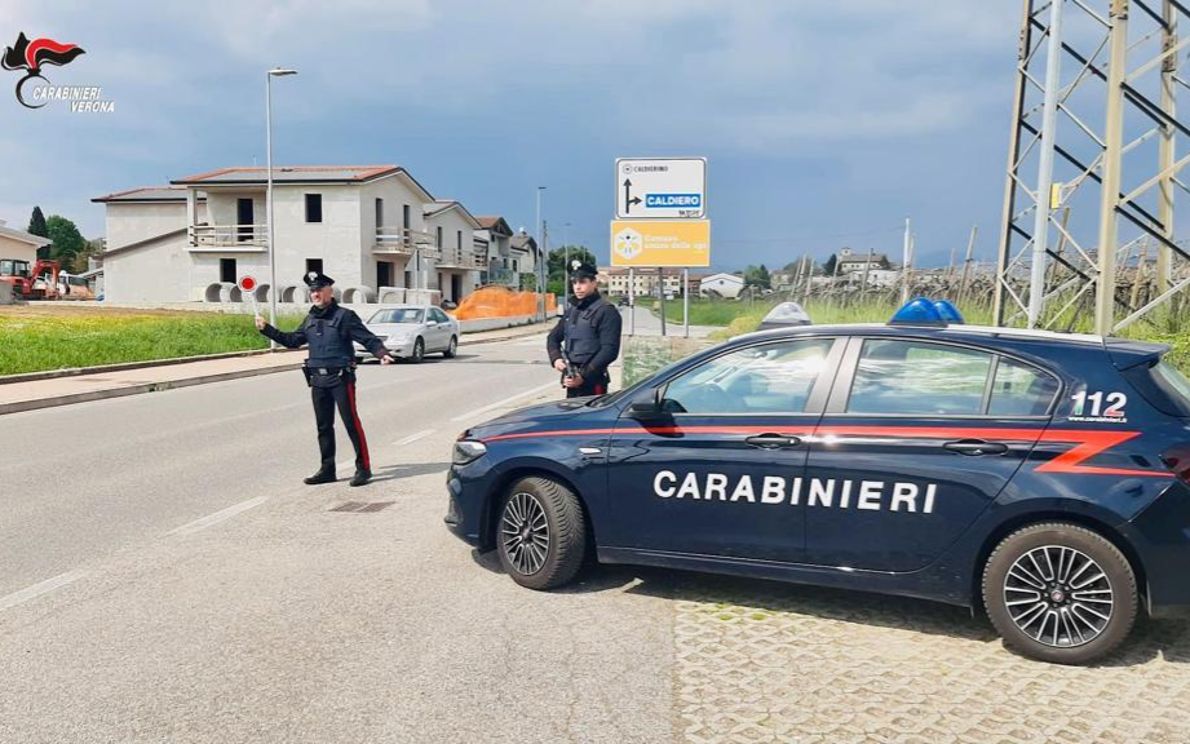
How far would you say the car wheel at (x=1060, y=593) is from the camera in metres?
3.98

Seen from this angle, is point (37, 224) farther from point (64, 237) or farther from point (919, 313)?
point (919, 313)

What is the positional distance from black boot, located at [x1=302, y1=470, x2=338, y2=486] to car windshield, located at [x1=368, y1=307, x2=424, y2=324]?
16.2 m

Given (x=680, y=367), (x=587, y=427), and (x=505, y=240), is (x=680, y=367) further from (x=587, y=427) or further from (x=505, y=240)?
(x=505, y=240)

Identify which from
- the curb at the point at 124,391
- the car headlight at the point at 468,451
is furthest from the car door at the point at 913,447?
the curb at the point at 124,391

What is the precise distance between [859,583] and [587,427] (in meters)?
1.62

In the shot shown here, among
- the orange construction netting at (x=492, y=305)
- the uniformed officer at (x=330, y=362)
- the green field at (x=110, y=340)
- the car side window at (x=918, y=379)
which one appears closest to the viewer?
the car side window at (x=918, y=379)

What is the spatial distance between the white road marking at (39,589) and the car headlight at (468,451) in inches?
91.3

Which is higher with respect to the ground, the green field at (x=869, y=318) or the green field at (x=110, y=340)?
the green field at (x=869, y=318)

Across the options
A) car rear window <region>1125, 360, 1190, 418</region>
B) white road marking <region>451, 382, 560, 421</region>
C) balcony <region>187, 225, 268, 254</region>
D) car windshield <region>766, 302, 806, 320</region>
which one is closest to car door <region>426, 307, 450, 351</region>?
white road marking <region>451, 382, 560, 421</region>

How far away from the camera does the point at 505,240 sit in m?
88.1

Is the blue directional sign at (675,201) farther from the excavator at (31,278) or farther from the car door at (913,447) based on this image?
the excavator at (31,278)

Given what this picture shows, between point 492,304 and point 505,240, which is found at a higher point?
point 505,240

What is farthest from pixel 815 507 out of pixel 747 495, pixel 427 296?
pixel 427 296

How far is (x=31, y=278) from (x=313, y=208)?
70.9 ft
